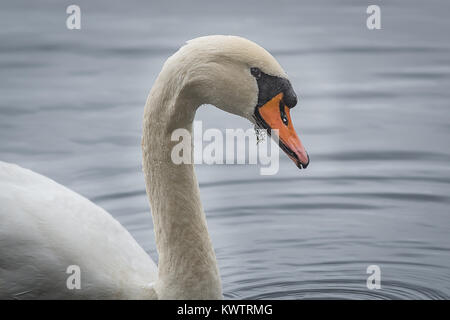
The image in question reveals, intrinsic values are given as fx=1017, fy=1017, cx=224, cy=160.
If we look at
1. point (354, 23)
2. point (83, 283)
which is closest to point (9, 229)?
point (83, 283)

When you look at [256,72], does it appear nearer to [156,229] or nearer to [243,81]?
[243,81]

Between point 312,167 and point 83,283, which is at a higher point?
point 312,167

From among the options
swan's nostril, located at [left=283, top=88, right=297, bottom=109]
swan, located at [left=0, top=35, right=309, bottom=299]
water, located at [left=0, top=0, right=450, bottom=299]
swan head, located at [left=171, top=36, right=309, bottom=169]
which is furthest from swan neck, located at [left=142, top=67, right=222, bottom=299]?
water, located at [left=0, top=0, right=450, bottom=299]

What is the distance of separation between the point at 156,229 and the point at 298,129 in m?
3.73

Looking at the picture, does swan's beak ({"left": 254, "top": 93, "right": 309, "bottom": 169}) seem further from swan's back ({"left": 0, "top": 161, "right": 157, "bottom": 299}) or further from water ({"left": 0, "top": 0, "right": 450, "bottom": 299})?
water ({"left": 0, "top": 0, "right": 450, "bottom": 299})

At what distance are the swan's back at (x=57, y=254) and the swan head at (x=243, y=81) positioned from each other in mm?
1076

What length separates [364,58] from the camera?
11.1 m

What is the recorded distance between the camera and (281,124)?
5.27 meters

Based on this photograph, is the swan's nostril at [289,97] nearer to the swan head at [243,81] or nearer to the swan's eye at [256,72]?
the swan head at [243,81]

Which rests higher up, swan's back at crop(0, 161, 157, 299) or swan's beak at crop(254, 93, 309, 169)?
swan's beak at crop(254, 93, 309, 169)

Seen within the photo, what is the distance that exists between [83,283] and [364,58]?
20.7ft

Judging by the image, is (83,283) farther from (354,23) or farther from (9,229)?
(354,23)

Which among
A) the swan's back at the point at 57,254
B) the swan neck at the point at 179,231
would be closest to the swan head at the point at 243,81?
the swan neck at the point at 179,231

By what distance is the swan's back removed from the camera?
5.54 m
